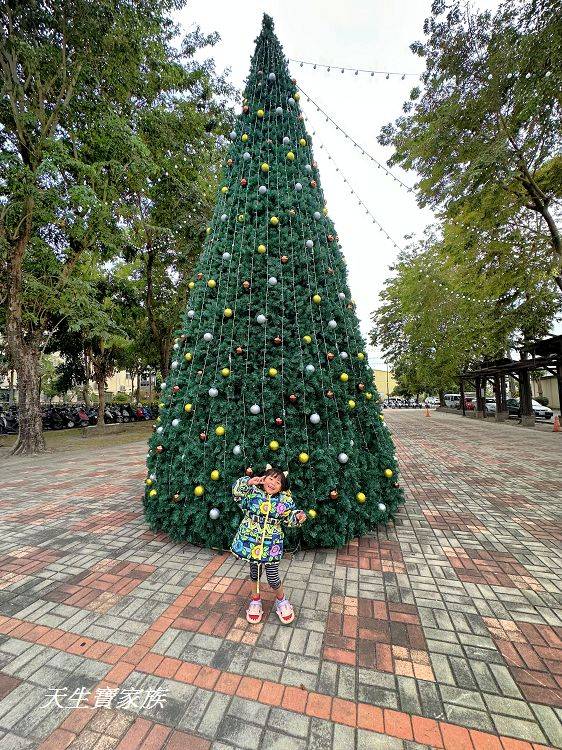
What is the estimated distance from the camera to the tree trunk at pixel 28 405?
1077cm

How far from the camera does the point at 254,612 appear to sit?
260 centimetres

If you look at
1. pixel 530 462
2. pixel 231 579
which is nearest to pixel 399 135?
pixel 530 462

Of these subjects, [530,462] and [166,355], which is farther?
[166,355]

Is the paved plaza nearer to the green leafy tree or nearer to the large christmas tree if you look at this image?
the large christmas tree

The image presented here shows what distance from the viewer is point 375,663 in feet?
7.25

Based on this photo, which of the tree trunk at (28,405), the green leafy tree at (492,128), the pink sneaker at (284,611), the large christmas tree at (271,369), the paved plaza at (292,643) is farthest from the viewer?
the tree trunk at (28,405)

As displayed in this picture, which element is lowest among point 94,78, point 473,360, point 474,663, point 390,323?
point 474,663

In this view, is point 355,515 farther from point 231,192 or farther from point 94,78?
point 94,78

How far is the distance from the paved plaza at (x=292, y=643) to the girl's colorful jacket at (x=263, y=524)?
498 millimetres

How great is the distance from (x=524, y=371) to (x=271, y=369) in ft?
57.2

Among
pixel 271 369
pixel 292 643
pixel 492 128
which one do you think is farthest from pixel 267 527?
pixel 492 128

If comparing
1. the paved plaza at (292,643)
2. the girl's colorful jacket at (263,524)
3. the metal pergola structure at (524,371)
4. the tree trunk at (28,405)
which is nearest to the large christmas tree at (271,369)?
the paved plaza at (292,643)

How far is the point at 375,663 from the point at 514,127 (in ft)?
33.6

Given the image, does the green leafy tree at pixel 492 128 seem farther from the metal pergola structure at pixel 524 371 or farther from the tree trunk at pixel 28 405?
the tree trunk at pixel 28 405
